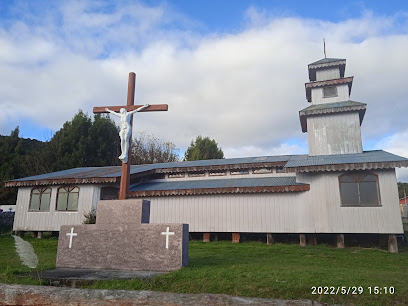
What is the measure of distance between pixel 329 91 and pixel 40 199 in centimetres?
2084

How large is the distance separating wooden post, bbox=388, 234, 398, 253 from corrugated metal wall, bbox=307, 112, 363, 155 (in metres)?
5.52

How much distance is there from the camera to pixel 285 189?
17.0m

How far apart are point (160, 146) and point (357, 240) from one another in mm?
35339

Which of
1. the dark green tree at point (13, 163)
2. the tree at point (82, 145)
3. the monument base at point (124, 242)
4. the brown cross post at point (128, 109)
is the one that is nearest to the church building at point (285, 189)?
the brown cross post at point (128, 109)

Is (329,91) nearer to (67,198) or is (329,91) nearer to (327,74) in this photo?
(327,74)

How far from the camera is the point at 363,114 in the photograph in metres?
19.9

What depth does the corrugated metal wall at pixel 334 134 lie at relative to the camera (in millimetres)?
19375

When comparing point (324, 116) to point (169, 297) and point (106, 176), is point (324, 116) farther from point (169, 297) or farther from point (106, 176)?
point (169, 297)

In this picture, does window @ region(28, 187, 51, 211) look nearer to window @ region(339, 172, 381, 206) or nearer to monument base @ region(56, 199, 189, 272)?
monument base @ region(56, 199, 189, 272)

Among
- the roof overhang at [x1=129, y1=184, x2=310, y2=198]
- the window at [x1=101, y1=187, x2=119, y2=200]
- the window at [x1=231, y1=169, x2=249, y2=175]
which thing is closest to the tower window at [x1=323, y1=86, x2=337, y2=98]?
the window at [x1=231, y1=169, x2=249, y2=175]

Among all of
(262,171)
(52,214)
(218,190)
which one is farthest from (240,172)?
(52,214)

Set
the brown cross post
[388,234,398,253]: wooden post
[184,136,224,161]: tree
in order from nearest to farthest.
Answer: the brown cross post
[388,234,398,253]: wooden post
[184,136,224,161]: tree

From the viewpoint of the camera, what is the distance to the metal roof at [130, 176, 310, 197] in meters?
17.2

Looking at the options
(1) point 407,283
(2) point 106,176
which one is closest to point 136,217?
(1) point 407,283
